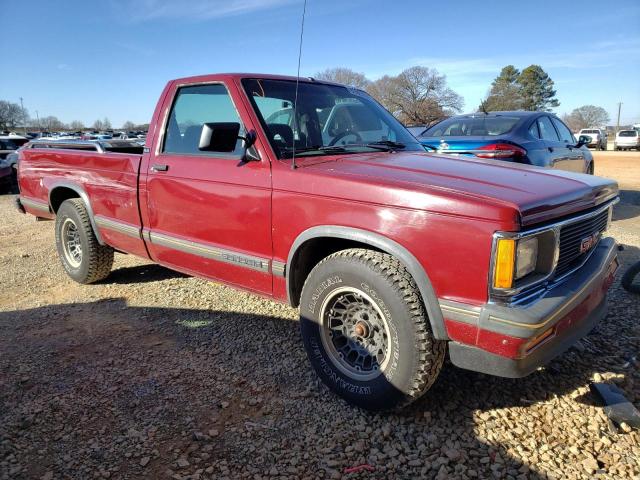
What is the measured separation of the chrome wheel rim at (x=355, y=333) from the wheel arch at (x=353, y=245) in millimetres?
293

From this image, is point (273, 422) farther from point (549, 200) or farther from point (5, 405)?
point (549, 200)

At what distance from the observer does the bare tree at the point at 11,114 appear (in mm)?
72688

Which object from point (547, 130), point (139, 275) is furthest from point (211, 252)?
point (547, 130)

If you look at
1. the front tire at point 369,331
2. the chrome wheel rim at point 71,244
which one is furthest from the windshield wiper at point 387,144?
the chrome wheel rim at point 71,244

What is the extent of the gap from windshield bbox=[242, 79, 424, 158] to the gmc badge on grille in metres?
1.44

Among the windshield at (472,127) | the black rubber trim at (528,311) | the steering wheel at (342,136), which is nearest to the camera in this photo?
the black rubber trim at (528,311)

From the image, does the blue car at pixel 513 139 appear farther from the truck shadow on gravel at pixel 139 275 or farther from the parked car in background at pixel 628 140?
the parked car in background at pixel 628 140

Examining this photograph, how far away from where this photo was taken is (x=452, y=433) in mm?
2500

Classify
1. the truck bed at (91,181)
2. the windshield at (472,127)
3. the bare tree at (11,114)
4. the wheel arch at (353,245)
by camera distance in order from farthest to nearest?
the bare tree at (11,114) < the windshield at (472,127) < the truck bed at (91,181) < the wheel arch at (353,245)

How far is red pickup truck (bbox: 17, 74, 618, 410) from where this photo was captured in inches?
84.9

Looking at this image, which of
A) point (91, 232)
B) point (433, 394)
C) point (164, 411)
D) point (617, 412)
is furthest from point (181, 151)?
point (617, 412)

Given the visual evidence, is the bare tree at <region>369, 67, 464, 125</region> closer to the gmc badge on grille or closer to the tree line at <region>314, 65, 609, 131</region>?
the tree line at <region>314, 65, 609, 131</region>

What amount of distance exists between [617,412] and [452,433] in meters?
0.93

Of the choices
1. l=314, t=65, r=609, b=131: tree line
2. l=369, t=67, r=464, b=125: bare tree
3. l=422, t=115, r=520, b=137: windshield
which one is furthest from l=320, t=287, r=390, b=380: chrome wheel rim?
l=369, t=67, r=464, b=125: bare tree
